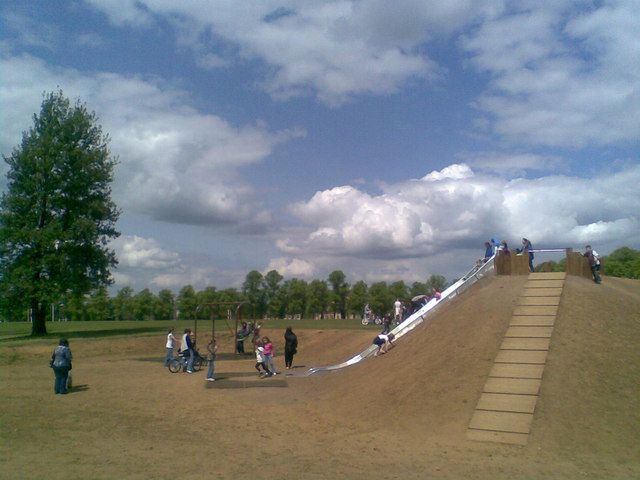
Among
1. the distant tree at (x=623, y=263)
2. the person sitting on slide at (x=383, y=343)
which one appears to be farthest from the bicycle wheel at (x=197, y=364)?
the distant tree at (x=623, y=263)

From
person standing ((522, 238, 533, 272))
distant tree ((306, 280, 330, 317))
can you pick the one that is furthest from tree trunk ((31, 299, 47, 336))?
distant tree ((306, 280, 330, 317))

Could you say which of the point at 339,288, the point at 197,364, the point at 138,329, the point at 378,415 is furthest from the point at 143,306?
the point at 378,415

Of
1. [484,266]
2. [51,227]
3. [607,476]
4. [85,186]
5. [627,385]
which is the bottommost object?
[607,476]

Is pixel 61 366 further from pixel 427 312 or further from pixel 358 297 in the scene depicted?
pixel 358 297

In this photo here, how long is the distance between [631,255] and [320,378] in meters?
71.9

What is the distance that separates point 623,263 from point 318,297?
52.2 metres

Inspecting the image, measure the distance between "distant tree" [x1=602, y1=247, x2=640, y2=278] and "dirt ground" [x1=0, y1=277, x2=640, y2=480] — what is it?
49.3 m

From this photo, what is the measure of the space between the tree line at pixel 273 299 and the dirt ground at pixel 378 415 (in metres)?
67.0

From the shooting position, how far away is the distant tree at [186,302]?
117 meters

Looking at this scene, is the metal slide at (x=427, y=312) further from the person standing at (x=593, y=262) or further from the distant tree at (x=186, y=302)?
the distant tree at (x=186, y=302)

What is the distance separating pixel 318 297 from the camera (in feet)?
354

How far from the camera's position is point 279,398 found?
16.7 meters

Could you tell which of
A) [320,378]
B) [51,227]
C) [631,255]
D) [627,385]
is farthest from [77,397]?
[631,255]

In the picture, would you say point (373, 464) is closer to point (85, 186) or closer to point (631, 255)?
point (85, 186)
